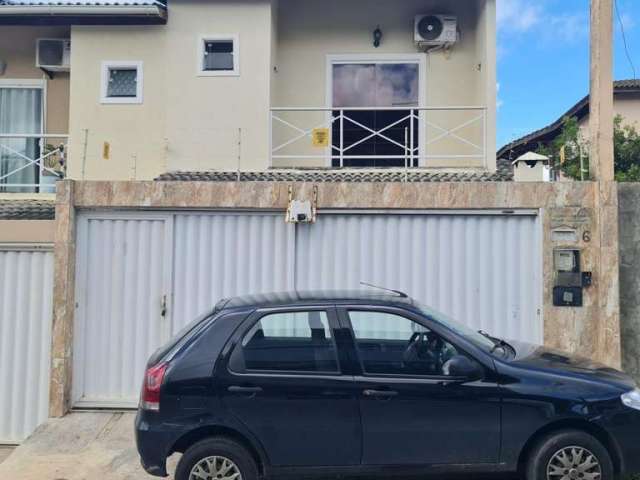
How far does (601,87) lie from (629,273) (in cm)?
228

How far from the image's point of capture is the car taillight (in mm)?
4039

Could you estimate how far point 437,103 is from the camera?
9688 mm

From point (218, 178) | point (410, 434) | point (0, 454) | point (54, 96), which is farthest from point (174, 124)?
point (410, 434)

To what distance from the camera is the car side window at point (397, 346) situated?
13.5 feet

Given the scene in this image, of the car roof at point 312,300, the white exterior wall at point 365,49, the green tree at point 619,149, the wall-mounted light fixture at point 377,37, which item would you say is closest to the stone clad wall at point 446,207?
the car roof at point 312,300

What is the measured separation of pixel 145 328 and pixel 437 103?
6332 mm

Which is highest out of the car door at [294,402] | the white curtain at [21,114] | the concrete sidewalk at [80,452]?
the white curtain at [21,114]

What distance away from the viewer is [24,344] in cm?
650

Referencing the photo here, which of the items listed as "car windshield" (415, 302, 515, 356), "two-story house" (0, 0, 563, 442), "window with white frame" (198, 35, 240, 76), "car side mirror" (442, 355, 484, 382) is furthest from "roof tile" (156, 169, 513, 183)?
"car side mirror" (442, 355, 484, 382)

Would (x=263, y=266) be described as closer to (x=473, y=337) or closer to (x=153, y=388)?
(x=153, y=388)

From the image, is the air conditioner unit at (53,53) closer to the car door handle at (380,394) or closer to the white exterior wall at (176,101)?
the white exterior wall at (176,101)

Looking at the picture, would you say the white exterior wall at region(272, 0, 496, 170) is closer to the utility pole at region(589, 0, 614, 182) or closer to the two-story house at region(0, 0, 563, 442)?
the two-story house at region(0, 0, 563, 442)

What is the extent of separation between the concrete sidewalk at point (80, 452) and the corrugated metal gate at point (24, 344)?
0.66 meters

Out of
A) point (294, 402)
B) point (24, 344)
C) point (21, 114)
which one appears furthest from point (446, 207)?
point (21, 114)
